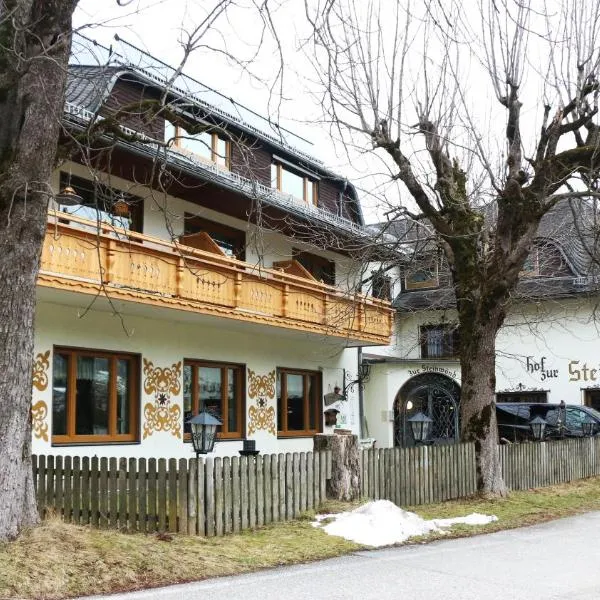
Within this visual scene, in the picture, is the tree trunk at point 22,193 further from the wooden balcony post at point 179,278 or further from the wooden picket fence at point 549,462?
the wooden picket fence at point 549,462

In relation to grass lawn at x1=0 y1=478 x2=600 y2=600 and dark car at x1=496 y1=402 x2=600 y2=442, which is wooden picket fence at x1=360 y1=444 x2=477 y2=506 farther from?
dark car at x1=496 y1=402 x2=600 y2=442

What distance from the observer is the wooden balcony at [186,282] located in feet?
42.3

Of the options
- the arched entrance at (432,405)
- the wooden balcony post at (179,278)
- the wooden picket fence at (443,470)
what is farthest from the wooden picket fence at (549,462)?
the wooden balcony post at (179,278)

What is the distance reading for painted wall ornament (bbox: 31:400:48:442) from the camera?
46.7ft

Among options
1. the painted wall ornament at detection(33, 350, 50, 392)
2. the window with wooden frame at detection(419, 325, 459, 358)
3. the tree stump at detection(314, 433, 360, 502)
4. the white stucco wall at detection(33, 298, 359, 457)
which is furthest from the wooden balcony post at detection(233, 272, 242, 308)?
the window with wooden frame at detection(419, 325, 459, 358)

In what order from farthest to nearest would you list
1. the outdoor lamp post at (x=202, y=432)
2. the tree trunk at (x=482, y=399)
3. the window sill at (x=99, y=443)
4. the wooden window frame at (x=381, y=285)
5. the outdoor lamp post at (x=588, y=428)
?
1. the outdoor lamp post at (x=588, y=428)
2. the wooden window frame at (x=381, y=285)
3. the window sill at (x=99, y=443)
4. the tree trunk at (x=482, y=399)
5. the outdoor lamp post at (x=202, y=432)

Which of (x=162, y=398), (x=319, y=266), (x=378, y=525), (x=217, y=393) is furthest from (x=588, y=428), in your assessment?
(x=378, y=525)

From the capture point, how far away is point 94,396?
1591cm

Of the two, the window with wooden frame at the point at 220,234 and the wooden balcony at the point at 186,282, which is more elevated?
the window with wooden frame at the point at 220,234

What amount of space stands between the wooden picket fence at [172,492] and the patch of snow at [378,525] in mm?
804

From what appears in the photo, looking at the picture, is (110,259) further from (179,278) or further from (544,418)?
(544,418)

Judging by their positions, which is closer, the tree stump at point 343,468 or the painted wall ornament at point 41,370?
the tree stump at point 343,468

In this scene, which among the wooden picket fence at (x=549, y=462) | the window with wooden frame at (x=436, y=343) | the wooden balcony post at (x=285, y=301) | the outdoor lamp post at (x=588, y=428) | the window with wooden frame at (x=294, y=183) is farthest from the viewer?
the window with wooden frame at (x=436, y=343)

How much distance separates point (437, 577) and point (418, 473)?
5659 mm
